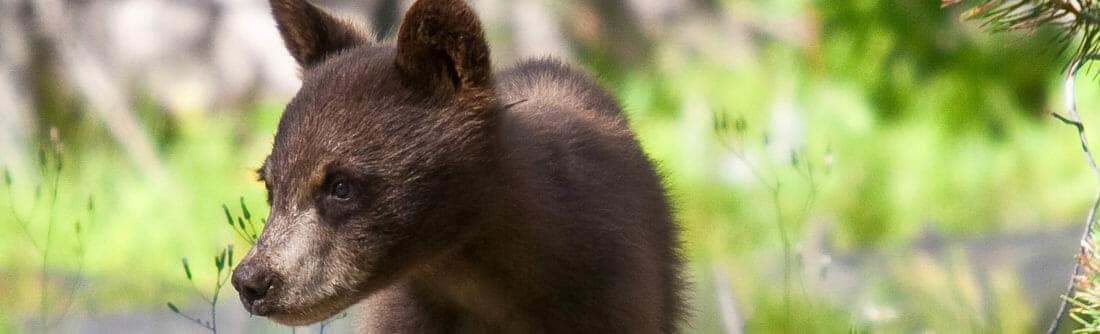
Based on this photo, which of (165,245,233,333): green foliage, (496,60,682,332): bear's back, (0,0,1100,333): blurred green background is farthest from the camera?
(0,0,1100,333): blurred green background

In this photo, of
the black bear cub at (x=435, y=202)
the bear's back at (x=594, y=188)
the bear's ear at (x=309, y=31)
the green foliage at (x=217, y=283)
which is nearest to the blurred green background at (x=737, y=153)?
the green foliage at (x=217, y=283)

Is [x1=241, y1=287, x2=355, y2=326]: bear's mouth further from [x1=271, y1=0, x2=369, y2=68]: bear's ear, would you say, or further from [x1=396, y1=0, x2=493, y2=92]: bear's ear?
[x1=271, y1=0, x2=369, y2=68]: bear's ear

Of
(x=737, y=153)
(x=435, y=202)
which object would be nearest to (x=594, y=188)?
(x=435, y=202)

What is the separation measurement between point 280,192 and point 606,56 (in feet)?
9.31

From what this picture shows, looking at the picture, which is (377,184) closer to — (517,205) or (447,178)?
(447,178)

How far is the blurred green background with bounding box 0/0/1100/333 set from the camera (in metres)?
4.40

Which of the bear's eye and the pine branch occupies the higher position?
the pine branch

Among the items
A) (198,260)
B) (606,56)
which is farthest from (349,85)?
(606,56)

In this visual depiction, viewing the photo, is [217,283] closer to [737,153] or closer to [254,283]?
[254,283]

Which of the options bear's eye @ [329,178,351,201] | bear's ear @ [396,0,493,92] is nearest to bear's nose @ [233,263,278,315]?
bear's eye @ [329,178,351,201]

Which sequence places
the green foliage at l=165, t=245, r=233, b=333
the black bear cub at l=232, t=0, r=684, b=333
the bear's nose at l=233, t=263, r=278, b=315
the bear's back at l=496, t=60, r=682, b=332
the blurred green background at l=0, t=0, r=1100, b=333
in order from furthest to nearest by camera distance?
the blurred green background at l=0, t=0, r=1100, b=333, the green foliage at l=165, t=245, r=233, b=333, the bear's back at l=496, t=60, r=682, b=332, the black bear cub at l=232, t=0, r=684, b=333, the bear's nose at l=233, t=263, r=278, b=315

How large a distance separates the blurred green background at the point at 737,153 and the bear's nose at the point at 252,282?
2.13 m

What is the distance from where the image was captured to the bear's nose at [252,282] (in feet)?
7.55

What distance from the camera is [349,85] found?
8.20 ft
